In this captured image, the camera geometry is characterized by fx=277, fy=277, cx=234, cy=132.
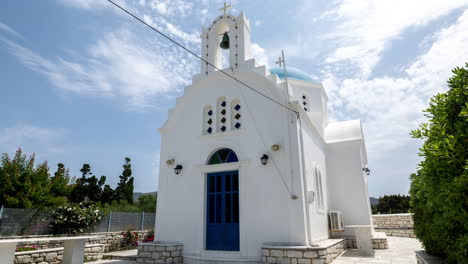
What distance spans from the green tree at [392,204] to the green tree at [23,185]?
25.6m

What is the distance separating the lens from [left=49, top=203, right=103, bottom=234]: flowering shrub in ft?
34.1

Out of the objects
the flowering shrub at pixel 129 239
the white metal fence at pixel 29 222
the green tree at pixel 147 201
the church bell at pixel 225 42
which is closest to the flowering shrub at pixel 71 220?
the white metal fence at pixel 29 222

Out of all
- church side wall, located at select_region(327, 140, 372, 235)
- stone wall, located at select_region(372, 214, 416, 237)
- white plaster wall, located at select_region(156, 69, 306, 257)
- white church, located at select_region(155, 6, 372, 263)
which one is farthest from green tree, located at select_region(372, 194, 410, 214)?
white plaster wall, located at select_region(156, 69, 306, 257)

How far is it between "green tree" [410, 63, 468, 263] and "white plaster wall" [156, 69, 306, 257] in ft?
14.0

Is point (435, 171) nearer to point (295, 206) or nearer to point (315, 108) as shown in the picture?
point (295, 206)

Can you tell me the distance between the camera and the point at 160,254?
858 cm

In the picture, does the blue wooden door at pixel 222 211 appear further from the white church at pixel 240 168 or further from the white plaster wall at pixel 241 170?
the white plaster wall at pixel 241 170

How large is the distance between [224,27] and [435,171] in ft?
30.6

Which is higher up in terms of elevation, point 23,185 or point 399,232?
point 23,185

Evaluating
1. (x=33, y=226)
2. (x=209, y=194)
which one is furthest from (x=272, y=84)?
(x=33, y=226)

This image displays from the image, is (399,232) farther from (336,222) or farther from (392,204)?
(392,204)

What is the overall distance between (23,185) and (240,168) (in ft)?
37.2

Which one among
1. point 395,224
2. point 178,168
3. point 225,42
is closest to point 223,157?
point 178,168

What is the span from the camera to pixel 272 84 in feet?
30.1
